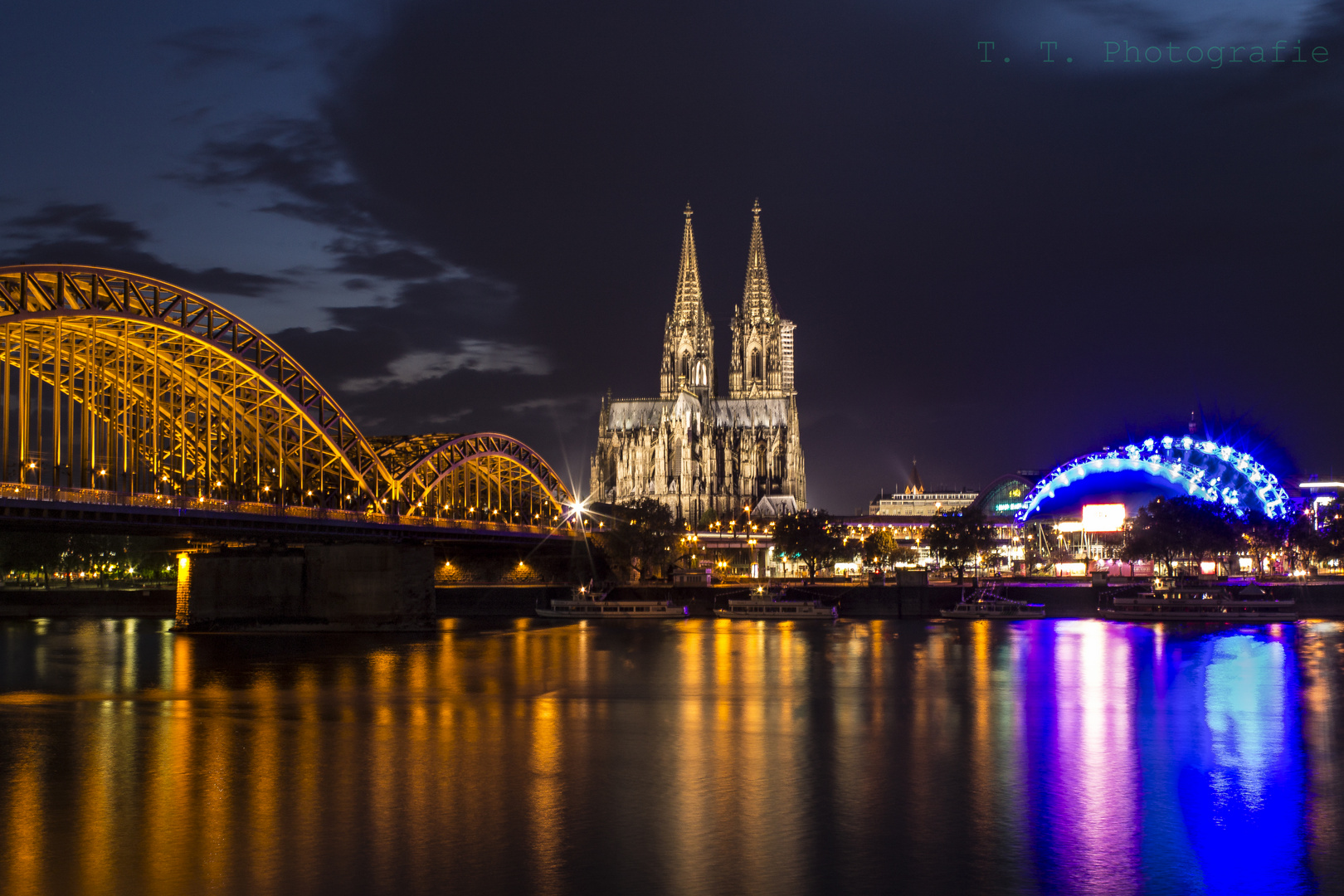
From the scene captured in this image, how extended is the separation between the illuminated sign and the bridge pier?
10251 centimetres

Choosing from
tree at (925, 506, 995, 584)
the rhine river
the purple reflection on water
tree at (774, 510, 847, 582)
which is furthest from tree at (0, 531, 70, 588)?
the purple reflection on water

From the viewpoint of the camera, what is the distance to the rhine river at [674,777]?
22797 mm

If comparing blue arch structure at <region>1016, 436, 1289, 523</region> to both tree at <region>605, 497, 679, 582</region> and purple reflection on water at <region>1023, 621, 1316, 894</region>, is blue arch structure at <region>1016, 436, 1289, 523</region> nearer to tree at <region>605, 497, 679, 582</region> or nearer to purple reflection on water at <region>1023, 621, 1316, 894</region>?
tree at <region>605, 497, 679, 582</region>

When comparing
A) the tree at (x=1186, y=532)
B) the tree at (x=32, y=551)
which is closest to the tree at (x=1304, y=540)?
the tree at (x=1186, y=532)

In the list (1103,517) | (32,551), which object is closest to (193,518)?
(32,551)

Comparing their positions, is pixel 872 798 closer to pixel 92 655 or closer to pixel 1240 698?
pixel 1240 698

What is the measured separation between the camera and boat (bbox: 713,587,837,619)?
95.8 m

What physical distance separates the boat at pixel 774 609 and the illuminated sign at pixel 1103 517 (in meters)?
70.7

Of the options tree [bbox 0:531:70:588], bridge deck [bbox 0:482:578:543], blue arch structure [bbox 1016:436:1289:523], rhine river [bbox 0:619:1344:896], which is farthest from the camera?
blue arch structure [bbox 1016:436:1289:523]

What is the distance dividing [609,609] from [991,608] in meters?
29.3

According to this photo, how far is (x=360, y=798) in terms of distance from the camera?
2859 cm

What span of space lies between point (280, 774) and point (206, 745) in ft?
19.5

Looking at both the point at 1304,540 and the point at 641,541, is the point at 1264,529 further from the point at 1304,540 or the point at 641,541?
the point at 641,541

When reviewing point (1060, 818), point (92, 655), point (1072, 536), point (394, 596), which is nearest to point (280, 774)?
point (1060, 818)
